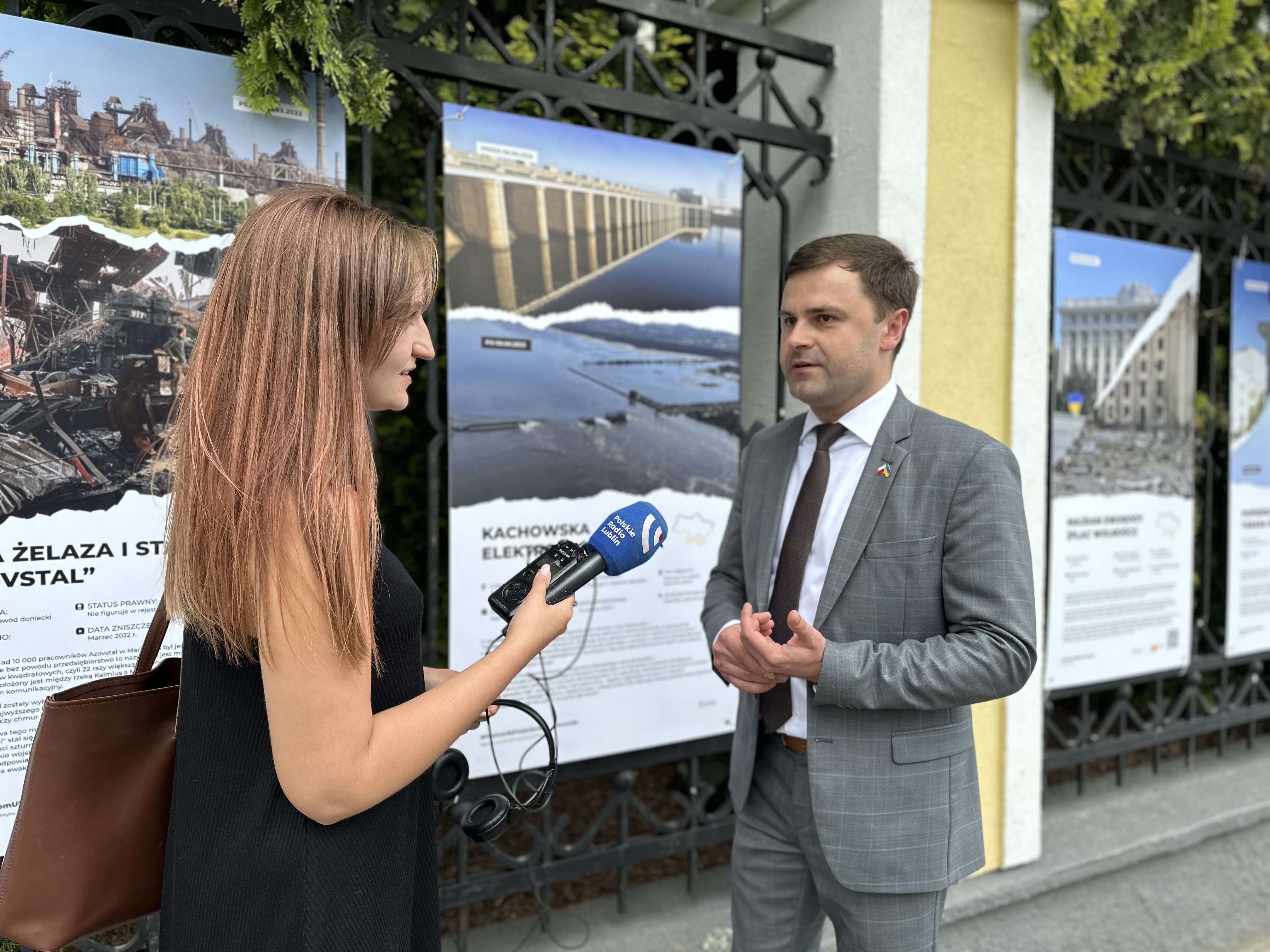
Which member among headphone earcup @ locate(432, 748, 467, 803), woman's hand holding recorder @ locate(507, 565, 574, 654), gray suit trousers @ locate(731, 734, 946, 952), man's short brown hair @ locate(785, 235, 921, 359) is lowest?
gray suit trousers @ locate(731, 734, 946, 952)

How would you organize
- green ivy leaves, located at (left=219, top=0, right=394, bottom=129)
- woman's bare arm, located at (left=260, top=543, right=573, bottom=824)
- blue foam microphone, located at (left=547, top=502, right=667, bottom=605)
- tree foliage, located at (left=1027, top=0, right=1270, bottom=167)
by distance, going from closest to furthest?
woman's bare arm, located at (left=260, top=543, right=573, bottom=824)
blue foam microphone, located at (left=547, top=502, right=667, bottom=605)
green ivy leaves, located at (left=219, top=0, right=394, bottom=129)
tree foliage, located at (left=1027, top=0, right=1270, bottom=167)

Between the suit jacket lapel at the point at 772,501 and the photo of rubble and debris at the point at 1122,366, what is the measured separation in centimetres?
205

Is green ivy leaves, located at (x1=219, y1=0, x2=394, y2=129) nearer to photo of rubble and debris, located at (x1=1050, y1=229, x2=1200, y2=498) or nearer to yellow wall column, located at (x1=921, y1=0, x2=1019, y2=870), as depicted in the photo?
yellow wall column, located at (x1=921, y1=0, x2=1019, y2=870)

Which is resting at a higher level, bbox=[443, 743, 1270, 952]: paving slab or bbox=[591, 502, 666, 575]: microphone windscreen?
bbox=[591, 502, 666, 575]: microphone windscreen

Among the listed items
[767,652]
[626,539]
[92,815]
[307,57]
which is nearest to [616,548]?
[626,539]

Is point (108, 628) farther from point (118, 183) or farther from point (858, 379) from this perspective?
point (858, 379)

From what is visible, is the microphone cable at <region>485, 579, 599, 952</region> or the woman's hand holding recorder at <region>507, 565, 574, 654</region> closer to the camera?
the woman's hand holding recorder at <region>507, 565, 574, 654</region>

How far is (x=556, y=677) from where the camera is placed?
9.68 ft

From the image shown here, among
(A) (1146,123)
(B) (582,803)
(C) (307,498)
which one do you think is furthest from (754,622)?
(A) (1146,123)

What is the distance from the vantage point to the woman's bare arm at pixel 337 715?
47.9 inches

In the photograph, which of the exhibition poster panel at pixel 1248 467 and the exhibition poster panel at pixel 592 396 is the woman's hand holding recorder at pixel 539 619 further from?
the exhibition poster panel at pixel 1248 467

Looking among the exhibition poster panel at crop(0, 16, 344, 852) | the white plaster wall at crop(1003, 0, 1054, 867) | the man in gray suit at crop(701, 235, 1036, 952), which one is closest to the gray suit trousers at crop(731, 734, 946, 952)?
the man in gray suit at crop(701, 235, 1036, 952)

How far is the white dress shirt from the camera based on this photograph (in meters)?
2.15

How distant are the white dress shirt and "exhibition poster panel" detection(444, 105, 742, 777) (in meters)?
0.91
